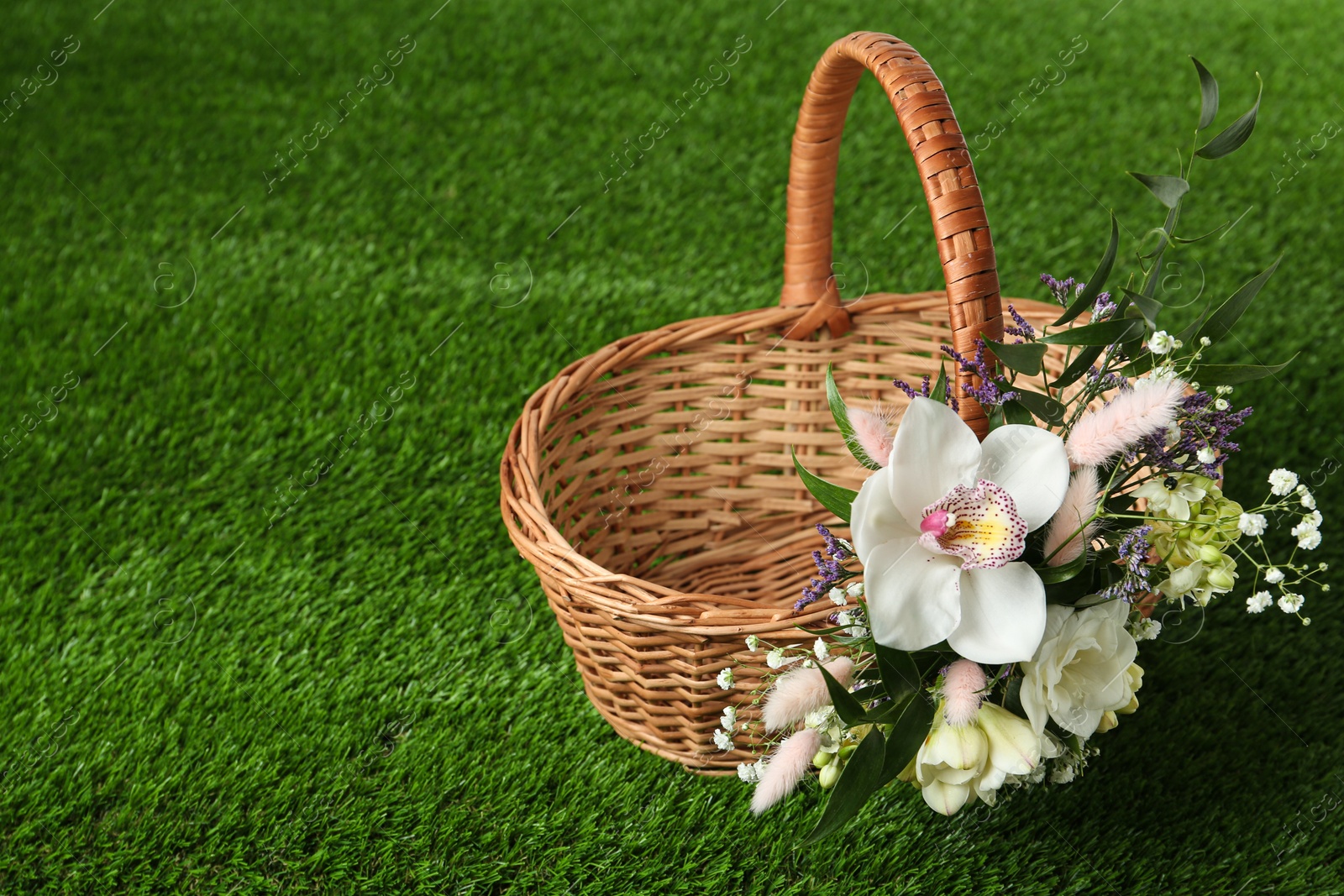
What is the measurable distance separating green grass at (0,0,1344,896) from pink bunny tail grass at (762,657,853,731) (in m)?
0.33

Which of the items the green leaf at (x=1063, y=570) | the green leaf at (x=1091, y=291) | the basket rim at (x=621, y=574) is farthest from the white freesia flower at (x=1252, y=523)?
the basket rim at (x=621, y=574)

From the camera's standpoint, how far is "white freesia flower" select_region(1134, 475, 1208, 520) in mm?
748

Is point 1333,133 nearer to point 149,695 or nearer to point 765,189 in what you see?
point 765,189

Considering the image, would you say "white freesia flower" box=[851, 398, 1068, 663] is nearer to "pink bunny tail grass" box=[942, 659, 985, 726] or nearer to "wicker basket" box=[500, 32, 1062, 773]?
"pink bunny tail grass" box=[942, 659, 985, 726]

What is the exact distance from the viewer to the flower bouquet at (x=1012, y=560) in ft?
2.36

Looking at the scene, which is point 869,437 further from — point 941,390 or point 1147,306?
point 1147,306

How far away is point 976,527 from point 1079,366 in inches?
7.1

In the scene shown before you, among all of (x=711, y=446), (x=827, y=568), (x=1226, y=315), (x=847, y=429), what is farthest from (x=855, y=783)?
(x=711, y=446)

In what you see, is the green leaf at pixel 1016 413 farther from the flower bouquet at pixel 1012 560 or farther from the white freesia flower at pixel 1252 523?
the white freesia flower at pixel 1252 523

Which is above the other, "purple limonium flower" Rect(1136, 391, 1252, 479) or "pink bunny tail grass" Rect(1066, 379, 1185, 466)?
"pink bunny tail grass" Rect(1066, 379, 1185, 466)

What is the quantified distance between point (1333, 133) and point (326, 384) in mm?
2222

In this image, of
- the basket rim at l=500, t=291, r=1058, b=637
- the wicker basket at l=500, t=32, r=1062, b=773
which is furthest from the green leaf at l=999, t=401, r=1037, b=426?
the wicker basket at l=500, t=32, r=1062, b=773

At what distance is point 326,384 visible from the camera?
5.81 ft

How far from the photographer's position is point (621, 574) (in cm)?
109
